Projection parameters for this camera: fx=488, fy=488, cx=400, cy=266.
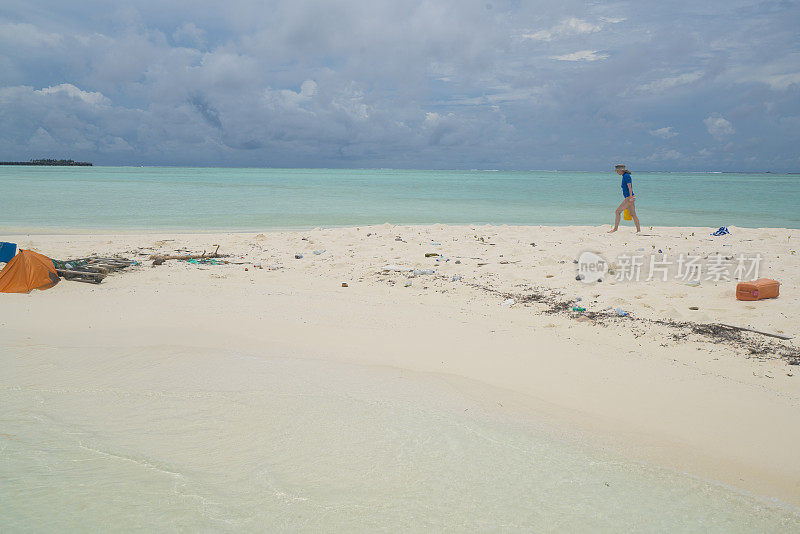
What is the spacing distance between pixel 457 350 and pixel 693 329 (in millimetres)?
2605

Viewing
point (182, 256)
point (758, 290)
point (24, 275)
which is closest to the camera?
point (758, 290)

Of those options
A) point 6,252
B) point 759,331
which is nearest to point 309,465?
point 759,331

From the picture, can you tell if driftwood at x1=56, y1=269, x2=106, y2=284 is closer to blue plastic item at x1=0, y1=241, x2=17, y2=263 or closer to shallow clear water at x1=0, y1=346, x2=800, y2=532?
blue plastic item at x1=0, y1=241, x2=17, y2=263

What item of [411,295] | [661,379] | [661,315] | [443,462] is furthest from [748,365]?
[411,295]

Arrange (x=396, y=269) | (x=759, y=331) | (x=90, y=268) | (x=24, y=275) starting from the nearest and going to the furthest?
(x=759, y=331), (x=24, y=275), (x=90, y=268), (x=396, y=269)

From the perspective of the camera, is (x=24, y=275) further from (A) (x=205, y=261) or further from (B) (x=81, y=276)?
(A) (x=205, y=261)

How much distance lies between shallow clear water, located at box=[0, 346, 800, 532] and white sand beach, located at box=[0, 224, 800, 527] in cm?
4

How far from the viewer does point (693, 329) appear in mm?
5305

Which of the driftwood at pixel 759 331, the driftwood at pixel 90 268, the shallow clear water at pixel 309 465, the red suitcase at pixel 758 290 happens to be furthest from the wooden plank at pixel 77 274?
the red suitcase at pixel 758 290

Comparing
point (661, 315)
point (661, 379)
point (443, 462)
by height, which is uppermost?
point (661, 315)

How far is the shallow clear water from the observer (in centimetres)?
276

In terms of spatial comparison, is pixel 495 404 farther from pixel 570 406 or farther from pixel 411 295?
pixel 411 295

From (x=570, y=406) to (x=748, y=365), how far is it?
1877mm

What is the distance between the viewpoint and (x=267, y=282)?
7969 mm
